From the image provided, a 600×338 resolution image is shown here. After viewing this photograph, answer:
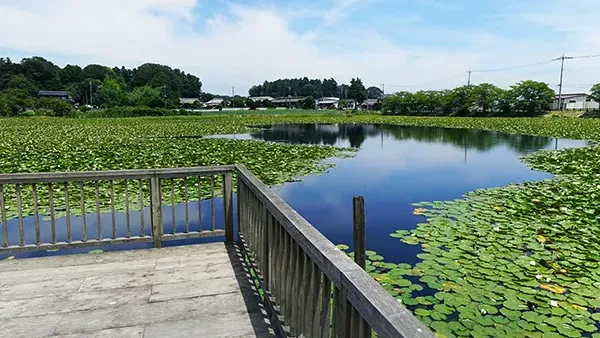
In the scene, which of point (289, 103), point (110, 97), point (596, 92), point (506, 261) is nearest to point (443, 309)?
point (506, 261)

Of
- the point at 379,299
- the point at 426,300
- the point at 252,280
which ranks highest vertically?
the point at 379,299

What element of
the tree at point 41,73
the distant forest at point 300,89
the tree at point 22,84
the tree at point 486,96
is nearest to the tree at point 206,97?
the distant forest at point 300,89

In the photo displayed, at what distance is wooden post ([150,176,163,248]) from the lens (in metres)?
3.47

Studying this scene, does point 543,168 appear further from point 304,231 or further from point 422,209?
point 304,231

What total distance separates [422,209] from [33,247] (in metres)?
5.76

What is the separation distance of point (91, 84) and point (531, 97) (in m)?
72.2

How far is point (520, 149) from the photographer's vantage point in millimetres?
16312

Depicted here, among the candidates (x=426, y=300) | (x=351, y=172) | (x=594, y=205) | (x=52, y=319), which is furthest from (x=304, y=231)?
(x=351, y=172)

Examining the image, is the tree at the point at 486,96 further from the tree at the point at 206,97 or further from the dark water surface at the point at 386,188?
the tree at the point at 206,97

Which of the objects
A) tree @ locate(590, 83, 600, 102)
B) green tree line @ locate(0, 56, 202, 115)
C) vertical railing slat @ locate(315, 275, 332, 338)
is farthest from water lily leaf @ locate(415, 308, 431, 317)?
tree @ locate(590, 83, 600, 102)

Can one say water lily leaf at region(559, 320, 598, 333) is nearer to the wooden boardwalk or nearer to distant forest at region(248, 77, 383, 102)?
the wooden boardwalk

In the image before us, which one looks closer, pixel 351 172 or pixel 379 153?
pixel 351 172

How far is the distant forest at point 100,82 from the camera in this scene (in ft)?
230

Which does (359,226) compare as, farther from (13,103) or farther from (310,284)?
(13,103)
